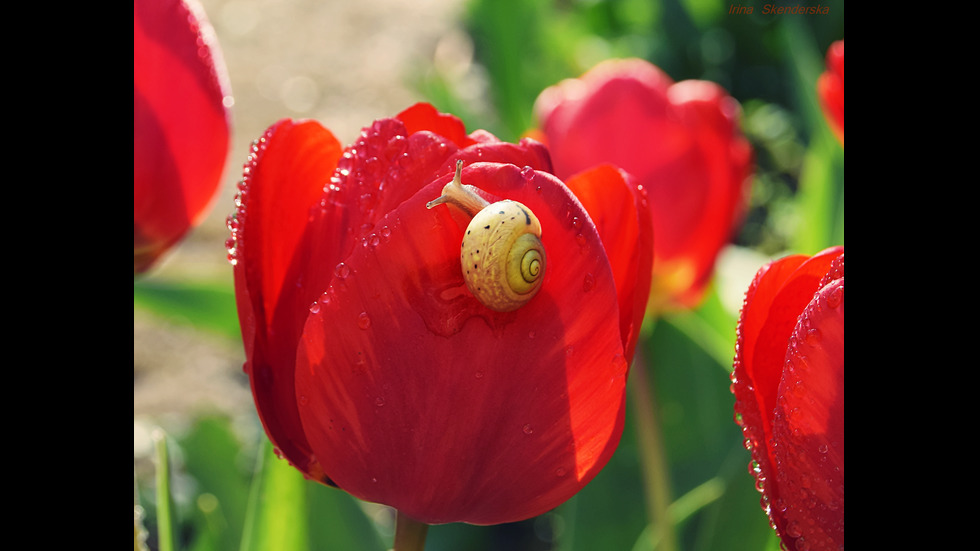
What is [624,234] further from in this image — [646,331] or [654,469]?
[646,331]

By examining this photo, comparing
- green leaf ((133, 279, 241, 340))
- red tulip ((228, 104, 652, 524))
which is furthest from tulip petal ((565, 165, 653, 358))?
green leaf ((133, 279, 241, 340))

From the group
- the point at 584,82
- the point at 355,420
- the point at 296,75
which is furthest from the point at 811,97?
the point at 296,75

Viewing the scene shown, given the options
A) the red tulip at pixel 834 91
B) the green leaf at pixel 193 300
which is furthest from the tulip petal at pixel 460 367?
the green leaf at pixel 193 300

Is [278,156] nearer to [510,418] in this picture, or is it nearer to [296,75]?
[510,418]

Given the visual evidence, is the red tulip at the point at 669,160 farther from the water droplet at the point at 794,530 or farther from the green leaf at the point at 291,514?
the water droplet at the point at 794,530

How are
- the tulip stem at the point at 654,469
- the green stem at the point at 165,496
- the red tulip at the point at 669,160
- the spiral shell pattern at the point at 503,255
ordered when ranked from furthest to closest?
the red tulip at the point at 669,160
the tulip stem at the point at 654,469
the green stem at the point at 165,496
the spiral shell pattern at the point at 503,255

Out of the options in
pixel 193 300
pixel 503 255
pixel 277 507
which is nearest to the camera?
pixel 503 255

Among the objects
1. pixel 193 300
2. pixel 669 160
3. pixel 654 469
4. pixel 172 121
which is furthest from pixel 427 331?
pixel 193 300
